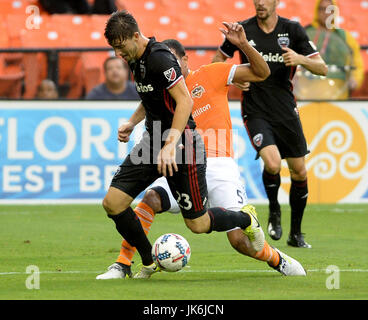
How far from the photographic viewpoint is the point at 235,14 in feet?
61.0

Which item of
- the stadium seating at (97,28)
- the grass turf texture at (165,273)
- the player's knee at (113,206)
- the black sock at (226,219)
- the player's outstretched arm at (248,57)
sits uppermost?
the stadium seating at (97,28)

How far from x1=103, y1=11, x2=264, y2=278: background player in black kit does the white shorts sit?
9.7 inches

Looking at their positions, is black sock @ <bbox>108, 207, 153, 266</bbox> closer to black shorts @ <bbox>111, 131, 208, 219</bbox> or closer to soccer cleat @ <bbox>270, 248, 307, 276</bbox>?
black shorts @ <bbox>111, 131, 208, 219</bbox>

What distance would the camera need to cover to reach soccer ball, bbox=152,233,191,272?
6.93 metres

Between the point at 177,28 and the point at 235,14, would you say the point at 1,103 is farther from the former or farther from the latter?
the point at 235,14

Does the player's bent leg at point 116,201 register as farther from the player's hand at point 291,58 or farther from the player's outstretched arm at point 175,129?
the player's hand at point 291,58

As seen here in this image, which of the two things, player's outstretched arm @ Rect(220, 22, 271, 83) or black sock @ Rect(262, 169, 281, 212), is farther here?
black sock @ Rect(262, 169, 281, 212)

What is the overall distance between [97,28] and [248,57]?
972cm

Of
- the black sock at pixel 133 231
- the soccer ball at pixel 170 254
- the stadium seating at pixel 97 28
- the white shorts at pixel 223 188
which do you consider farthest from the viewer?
the stadium seating at pixel 97 28

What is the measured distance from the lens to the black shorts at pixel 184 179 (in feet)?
22.6

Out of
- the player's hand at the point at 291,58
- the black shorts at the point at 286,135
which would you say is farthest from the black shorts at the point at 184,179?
the black shorts at the point at 286,135

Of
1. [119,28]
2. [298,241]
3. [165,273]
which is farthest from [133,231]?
[298,241]

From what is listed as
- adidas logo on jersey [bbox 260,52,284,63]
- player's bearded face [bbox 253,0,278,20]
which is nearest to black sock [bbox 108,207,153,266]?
Result: adidas logo on jersey [bbox 260,52,284,63]
